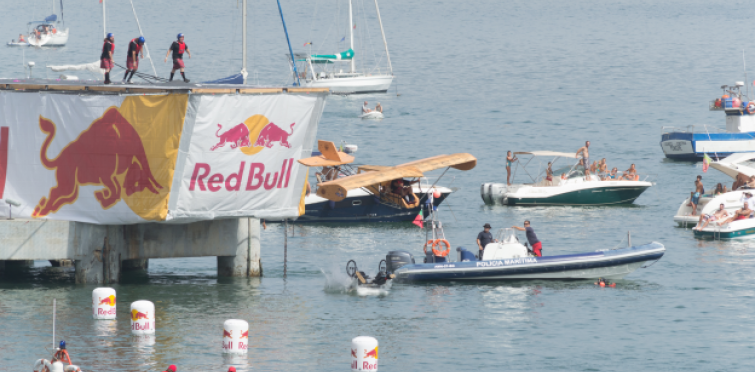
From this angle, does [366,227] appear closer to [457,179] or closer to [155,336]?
[457,179]

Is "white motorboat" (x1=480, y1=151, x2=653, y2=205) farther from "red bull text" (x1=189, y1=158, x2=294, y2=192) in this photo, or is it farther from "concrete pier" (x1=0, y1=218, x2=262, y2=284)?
"red bull text" (x1=189, y1=158, x2=294, y2=192)

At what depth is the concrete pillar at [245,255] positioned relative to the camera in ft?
120

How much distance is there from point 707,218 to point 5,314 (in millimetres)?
31835

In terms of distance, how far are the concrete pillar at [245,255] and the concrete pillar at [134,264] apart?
12.3 feet

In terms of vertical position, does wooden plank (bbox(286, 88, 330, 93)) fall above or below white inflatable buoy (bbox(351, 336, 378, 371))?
above

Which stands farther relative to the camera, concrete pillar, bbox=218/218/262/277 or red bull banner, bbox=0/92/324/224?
concrete pillar, bbox=218/218/262/277

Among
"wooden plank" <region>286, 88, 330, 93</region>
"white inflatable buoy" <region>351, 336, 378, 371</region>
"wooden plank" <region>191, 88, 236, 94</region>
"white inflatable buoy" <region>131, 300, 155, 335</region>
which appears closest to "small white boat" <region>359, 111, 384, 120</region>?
"wooden plank" <region>286, 88, 330, 93</region>

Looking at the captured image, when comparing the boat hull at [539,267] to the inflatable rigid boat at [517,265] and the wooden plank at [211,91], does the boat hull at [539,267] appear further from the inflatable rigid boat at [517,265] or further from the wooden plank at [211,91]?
the wooden plank at [211,91]

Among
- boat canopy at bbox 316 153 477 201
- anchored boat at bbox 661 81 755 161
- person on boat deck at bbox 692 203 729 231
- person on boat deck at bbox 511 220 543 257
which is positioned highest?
anchored boat at bbox 661 81 755 161

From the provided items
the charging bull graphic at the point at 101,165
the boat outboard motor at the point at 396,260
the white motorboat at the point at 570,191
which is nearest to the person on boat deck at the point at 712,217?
the white motorboat at the point at 570,191

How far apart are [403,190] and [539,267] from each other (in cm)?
1429

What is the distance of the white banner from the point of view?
33.8 metres

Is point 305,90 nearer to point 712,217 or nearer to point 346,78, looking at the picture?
point 712,217

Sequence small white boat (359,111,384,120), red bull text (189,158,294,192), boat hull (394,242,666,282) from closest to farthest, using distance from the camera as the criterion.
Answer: red bull text (189,158,294,192)
boat hull (394,242,666,282)
small white boat (359,111,384,120)
